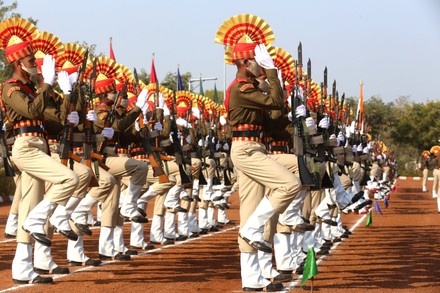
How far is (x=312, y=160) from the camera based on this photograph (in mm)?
12695

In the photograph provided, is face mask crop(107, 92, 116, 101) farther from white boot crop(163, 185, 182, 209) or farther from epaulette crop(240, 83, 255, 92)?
epaulette crop(240, 83, 255, 92)

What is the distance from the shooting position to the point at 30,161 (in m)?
11.2

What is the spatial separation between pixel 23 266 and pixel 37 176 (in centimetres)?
98

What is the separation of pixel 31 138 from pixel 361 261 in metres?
5.31

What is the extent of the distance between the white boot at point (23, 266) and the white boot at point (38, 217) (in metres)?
0.31

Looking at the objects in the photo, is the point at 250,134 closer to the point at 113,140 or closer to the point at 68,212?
the point at 68,212

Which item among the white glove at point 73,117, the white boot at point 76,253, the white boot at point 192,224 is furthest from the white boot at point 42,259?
the white boot at point 192,224

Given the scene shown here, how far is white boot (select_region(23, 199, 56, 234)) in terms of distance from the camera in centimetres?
1094

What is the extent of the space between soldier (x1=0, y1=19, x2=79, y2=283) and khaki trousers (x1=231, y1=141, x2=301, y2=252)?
5.94 ft

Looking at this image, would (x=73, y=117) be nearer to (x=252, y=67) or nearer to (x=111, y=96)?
(x=252, y=67)

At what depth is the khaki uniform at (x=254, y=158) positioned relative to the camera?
10.5 meters

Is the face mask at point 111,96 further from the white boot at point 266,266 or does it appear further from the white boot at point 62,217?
the white boot at point 266,266

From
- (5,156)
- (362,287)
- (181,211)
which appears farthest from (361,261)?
(5,156)

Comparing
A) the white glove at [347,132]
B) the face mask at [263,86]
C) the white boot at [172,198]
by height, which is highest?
the face mask at [263,86]
